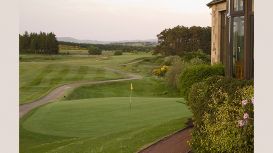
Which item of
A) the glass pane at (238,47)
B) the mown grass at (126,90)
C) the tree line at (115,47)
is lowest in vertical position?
the mown grass at (126,90)

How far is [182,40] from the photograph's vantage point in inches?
1120

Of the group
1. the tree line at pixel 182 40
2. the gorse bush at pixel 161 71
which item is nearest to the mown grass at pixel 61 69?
the tree line at pixel 182 40

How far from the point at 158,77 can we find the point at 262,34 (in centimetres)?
2231

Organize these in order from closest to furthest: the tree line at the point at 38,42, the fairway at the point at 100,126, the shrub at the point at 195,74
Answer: the fairway at the point at 100,126 → the shrub at the point at 195,74 → the tree line at the point at 38,42

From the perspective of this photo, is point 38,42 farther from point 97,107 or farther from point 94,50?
point 97,107

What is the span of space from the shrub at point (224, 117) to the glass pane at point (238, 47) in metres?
0.35

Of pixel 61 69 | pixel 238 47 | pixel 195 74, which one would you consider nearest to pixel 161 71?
pixel 61 69

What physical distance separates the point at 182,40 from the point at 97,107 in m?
13.8

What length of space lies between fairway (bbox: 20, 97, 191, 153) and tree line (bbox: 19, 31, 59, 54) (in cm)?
1291

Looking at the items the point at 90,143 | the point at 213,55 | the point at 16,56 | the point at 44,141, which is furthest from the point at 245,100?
the point at 213,55

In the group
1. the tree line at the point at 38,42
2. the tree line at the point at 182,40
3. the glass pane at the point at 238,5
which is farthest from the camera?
the tree line at the point at 38,42

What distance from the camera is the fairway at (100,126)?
372 inches

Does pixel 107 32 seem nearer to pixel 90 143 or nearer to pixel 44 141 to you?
pixel 44 141

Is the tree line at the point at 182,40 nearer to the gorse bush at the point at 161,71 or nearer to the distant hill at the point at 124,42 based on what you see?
the distant hill at the point at 124,42
